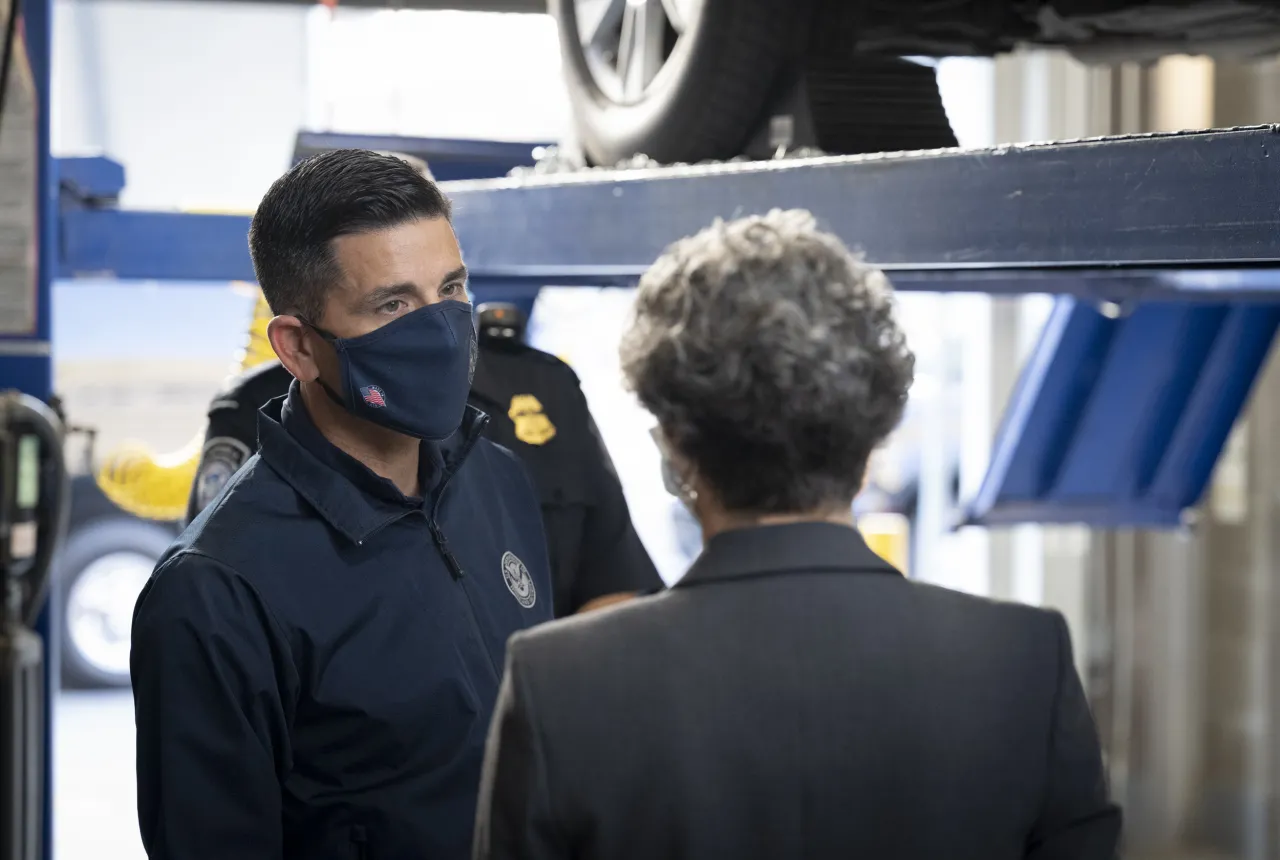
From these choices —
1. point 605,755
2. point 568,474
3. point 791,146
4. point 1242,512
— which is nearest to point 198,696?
point 605,755

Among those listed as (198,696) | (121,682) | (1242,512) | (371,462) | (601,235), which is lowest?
(121,682)

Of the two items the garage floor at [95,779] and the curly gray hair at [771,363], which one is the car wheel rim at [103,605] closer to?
the garage floor at [95,779]

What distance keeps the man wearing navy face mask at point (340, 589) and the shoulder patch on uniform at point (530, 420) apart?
21.3 inches

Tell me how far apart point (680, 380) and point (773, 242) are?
12 centimetres

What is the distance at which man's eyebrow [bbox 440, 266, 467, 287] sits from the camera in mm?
1666

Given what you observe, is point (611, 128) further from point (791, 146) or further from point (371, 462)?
point (371, 462)

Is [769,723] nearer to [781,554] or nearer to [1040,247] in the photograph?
[781,554]

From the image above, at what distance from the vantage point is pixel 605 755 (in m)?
1.09

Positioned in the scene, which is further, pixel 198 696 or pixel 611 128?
pixel 611 128

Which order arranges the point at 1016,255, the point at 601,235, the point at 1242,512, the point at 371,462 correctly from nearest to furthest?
the point at 1016,255 → the point at 371,462 → the point at 601,235 → the point at 1242,512

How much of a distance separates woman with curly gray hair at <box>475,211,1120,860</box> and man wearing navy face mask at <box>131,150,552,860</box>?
0.43m

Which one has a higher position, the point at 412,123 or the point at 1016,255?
the point at 412,123

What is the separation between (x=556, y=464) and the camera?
227 cm

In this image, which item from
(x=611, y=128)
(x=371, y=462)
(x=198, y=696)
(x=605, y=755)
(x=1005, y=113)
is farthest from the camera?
(x=1005, y=113)
